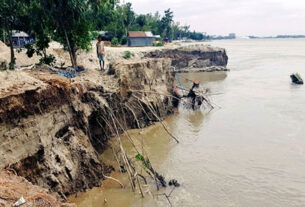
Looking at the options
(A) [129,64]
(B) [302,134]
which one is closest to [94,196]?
(A) [129,64]

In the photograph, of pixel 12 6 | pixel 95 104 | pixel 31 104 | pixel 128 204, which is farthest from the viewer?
pixel 12 6

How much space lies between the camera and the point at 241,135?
64.3 feet

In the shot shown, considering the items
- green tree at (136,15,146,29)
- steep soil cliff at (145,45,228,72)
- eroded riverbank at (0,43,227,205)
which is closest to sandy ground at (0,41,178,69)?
eroded riverbank at (0,43,227,205)

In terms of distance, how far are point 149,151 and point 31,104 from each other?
27.0ft

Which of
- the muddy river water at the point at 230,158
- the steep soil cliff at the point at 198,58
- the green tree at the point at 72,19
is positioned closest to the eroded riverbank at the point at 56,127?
the muddy river water at the point at 230,158

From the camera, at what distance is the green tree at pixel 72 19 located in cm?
1625

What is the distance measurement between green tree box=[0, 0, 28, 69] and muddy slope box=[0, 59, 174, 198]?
6680mm

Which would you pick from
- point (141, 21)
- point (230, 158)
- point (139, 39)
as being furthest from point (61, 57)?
point (141, 21)

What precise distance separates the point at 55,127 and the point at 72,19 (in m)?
8.15

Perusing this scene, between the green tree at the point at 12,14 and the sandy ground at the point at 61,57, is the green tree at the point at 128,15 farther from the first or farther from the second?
the green tree at the point at 12,14

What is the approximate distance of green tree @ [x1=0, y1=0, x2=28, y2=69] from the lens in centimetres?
1791

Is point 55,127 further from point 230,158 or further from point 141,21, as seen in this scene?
point 141,21

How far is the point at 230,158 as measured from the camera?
16141mm

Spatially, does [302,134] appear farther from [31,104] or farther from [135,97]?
[31,104]
